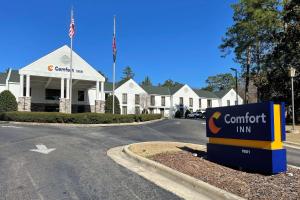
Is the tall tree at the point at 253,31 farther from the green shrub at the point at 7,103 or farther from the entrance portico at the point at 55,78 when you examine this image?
the green shrub at the point at 7,103

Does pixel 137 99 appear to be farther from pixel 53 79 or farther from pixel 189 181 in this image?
pixel 189 181

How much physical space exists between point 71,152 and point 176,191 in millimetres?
5731

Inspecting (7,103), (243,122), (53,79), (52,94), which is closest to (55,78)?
(53,79)

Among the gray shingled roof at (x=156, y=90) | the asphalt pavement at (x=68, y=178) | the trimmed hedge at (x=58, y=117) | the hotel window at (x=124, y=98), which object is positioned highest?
the gray shingled roof at (x=156, y=90)

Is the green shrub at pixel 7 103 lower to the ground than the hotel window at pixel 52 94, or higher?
lower

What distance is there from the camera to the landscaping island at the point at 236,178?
6.37 m

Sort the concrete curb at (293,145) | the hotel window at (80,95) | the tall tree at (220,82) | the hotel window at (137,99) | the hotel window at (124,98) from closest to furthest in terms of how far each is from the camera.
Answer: the concrete curb at (293,145) → the hotel window at (80,95) → the hotel window at (124,98) → the hotel window at (137,99) → the tall tree at (220,82)

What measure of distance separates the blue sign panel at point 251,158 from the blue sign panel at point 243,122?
31cm

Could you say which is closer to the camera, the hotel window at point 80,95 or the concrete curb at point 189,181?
the concrete curb at point 189,181

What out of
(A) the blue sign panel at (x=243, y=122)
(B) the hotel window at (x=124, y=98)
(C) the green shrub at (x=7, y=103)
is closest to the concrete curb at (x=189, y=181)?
(A) the blue sign panel at (x=243, y=122)

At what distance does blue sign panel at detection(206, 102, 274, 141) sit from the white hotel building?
29.6 metres

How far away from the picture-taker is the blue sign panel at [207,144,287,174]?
7906 millimetres

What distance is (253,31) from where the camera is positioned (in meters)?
39.8

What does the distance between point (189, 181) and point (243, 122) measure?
2346mm
